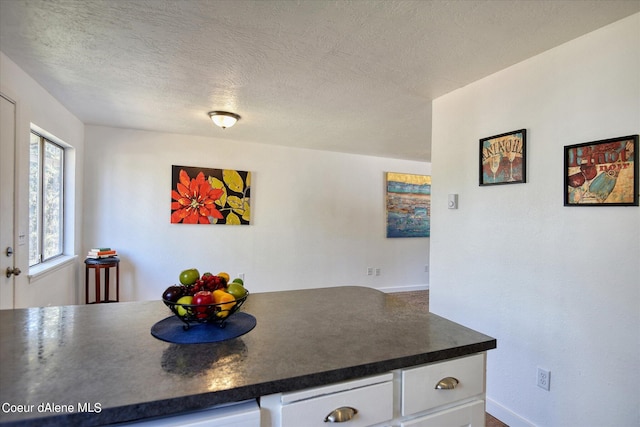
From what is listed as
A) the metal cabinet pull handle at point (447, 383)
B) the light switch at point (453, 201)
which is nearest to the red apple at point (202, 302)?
the metal cabinet pull handle at point (447, 383)

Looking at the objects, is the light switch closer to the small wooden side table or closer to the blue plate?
the blue plate

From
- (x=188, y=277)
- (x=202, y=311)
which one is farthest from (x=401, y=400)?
(x=188, y=277)

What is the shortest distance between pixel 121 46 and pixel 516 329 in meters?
2.89

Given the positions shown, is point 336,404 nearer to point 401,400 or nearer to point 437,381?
point 401,400

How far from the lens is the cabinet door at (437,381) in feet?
3.18

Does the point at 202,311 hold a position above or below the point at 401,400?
above

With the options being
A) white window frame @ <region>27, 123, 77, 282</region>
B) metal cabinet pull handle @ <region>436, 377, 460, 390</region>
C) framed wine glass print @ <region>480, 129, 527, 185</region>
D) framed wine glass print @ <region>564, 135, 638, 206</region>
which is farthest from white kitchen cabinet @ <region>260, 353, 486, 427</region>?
white window frame @ <region>27, 123, 77, 282</region>

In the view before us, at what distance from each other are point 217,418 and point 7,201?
2.24m

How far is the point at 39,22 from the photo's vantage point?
1.62 metres

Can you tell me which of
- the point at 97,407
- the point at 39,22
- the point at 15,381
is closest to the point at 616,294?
the point at 97,407

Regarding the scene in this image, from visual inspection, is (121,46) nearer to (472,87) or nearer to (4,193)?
(4,193)

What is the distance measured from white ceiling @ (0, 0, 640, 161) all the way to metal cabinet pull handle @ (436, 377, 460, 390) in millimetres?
1529

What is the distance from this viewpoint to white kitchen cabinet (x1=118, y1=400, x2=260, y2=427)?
2.42ft

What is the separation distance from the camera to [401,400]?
37.9 inches
